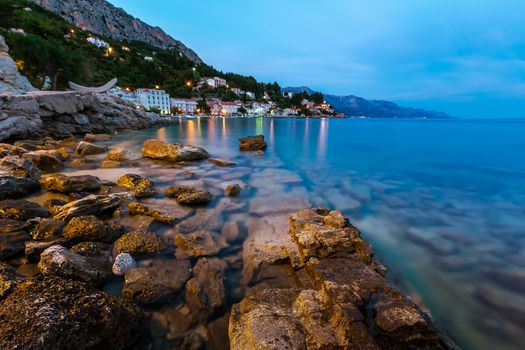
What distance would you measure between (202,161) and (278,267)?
10.7m

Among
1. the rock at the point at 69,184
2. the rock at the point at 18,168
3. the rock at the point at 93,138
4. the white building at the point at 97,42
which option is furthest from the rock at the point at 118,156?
the white building at the point at 97,42

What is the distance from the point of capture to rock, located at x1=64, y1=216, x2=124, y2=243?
198 inches

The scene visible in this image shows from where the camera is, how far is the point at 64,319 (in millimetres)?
2600

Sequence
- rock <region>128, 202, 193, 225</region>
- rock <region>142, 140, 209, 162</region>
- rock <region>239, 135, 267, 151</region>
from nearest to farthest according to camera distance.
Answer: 1. rock <region>128, 202, 193, 225</region>
2. rock <region>142, 140, 209, 162</region>
3. rock <region>239, 135, 267, 151</region>

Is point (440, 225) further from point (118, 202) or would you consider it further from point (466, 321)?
point (118, 202)

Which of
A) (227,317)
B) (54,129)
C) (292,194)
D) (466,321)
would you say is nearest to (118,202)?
(227,317)

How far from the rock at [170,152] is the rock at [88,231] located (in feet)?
28.4

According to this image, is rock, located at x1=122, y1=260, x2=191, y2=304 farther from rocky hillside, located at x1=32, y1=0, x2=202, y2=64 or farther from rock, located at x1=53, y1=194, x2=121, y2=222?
rocky hillside, located at x1=32, y1=0, x2=202, y2=64

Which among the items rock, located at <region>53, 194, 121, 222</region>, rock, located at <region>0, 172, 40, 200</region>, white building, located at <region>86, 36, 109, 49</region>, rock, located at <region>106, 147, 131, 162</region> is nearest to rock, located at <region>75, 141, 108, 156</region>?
rock, located at <region>106, 147, 131, 162</region>

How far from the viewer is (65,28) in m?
89.2

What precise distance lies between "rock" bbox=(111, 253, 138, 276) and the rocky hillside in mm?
174049

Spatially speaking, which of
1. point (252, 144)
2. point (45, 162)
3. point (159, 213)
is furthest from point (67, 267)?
point (252, 144)

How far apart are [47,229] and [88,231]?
0.86 metres

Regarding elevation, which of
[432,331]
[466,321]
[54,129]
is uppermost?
[54,129]
